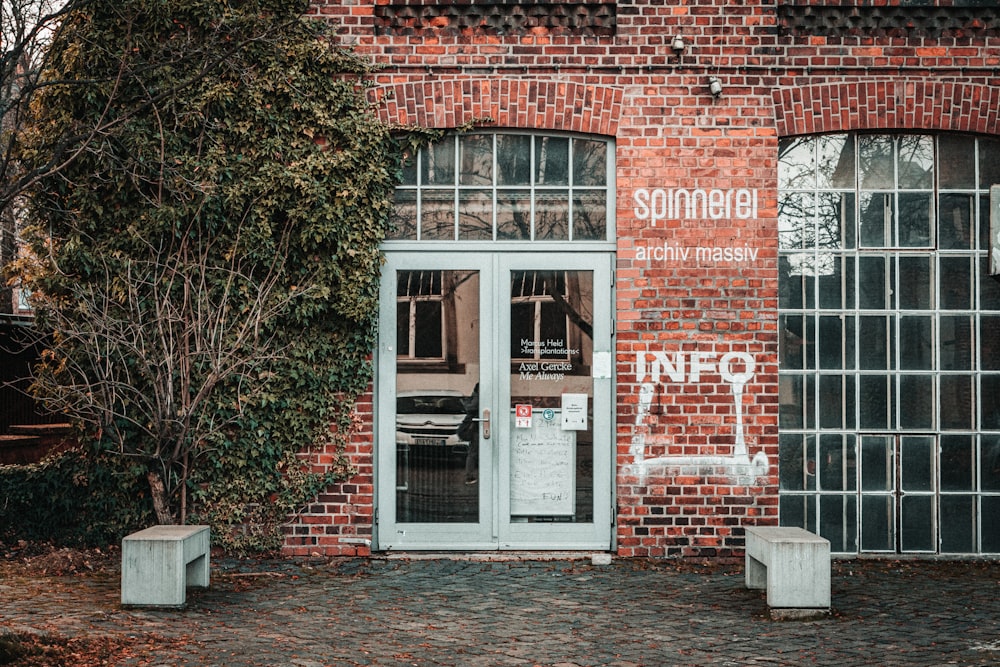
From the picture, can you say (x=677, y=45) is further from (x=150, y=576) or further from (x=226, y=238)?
(x=150, y=576)

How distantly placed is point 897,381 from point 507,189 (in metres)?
3.83

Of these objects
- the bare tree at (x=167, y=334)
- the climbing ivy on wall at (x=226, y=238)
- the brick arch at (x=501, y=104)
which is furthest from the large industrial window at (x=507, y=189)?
the bare tree at (x=167, y=334)

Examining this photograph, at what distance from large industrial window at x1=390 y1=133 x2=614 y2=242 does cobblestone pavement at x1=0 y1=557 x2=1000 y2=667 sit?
2.90m

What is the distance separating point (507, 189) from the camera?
9188 millimetres

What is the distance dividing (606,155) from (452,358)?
88.7 inches

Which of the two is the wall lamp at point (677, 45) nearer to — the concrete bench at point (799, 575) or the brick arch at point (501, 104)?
the brick arch at point (501, 104)

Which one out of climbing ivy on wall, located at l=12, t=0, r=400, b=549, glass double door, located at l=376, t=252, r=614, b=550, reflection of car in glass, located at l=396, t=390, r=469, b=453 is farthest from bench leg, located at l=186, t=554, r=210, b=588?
reflection of car in glass, located at l=396, t=390, r=469, b=453

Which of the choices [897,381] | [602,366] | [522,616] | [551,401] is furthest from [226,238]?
[897,381]

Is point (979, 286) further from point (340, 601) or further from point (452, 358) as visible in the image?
point (340, 601)

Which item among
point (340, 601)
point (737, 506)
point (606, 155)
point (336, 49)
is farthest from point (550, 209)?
point (340, 601)

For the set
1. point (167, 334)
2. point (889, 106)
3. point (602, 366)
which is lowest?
point (602, 366)

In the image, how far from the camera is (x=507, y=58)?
8984 mm

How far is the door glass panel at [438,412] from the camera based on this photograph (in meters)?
9.08

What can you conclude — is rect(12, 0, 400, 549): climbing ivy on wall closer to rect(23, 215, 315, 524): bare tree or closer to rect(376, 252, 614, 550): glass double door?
rect(23, 215, 315, 524): bare tree
